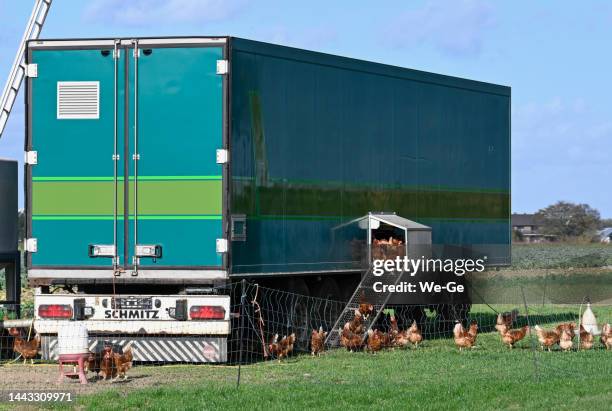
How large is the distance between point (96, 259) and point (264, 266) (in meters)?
2.27

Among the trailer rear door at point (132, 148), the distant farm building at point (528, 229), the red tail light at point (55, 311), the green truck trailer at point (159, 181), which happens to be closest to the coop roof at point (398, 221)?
the green truck trailer at point (159, 181)

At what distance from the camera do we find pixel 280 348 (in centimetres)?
1891

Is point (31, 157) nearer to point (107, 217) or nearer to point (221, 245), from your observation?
point (107, 217)

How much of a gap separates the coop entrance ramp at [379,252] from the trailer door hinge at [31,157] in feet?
17.2

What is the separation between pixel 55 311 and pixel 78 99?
9.25 feet

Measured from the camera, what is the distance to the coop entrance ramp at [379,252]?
21469mm

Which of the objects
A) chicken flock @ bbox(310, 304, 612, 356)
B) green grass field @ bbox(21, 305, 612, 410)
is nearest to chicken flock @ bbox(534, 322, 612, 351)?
chicken flock @ bbox(310, 304, 612, 356)

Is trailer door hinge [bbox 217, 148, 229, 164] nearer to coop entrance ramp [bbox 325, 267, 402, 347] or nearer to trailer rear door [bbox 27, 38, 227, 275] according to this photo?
trailer rear door [bbox 27, 38, 227, 275]

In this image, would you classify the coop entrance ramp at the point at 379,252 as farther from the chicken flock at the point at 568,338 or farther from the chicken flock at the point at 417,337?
the chicken flock at the point at 568,338

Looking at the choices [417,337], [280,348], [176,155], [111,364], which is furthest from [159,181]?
[417,337]

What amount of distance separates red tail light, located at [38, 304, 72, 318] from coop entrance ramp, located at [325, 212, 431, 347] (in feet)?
15.2

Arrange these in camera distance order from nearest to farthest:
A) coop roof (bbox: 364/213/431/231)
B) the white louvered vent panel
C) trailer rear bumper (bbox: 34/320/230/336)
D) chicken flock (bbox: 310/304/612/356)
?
trailer rear bumper (bbox: 34/320/230/336), the white louvered vent panel, chicken flock (bbox: 310/304/612/356), coop roof (bbox: 364/213/431/231)

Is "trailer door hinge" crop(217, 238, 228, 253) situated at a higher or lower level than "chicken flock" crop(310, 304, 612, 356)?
higher

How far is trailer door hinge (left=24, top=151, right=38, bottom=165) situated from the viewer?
18.3 metres
